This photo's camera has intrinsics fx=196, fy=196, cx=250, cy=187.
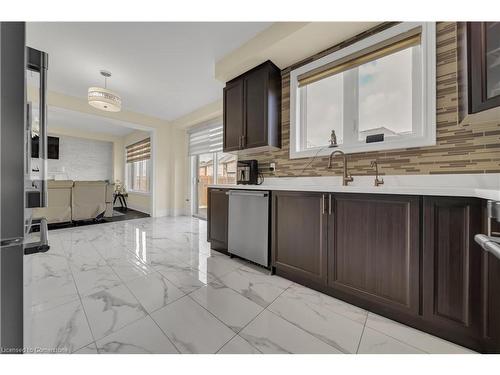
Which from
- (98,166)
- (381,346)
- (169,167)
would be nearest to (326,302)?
(381,346)

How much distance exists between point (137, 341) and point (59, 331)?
48 cm

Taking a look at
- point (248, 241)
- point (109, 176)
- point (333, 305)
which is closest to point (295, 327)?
point (333, 305)

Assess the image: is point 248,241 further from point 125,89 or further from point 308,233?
point 125,89

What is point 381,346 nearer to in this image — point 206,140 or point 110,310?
point 110,310

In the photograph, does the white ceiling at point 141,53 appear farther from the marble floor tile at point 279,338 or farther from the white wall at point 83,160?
the white wall at point 83,160

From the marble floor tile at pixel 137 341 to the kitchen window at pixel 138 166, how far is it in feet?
17.1

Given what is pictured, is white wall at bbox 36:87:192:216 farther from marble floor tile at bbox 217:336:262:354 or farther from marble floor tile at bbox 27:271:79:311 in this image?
marble floor tile at bbox 217:336:262:354

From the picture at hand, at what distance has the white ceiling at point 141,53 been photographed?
6.88 ft

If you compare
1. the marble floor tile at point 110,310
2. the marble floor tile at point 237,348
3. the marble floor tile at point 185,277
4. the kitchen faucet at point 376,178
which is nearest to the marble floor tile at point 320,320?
the marble floor tile at point 237,348

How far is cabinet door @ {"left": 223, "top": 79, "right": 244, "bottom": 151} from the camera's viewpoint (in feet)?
8.18

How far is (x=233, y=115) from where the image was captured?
2.58m

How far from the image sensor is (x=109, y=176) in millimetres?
7195

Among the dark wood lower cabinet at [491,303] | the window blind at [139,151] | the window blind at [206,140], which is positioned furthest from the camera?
the window blind at [139,151]

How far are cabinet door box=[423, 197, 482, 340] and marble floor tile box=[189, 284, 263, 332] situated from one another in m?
1.01
